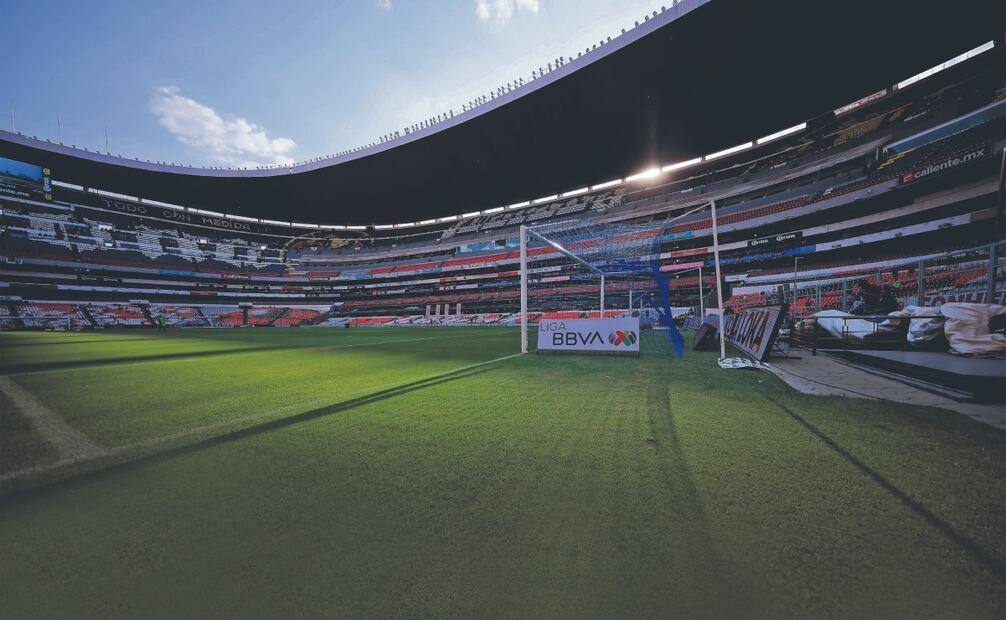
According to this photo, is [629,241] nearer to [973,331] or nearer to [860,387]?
[860,387]

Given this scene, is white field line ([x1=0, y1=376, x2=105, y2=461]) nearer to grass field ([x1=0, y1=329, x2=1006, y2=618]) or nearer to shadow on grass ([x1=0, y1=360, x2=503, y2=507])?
grass field ([x1=0, y1=329, x2=1006, y2=618])

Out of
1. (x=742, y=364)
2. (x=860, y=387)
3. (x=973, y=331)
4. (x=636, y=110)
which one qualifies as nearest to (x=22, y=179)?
(x=636, y=110)

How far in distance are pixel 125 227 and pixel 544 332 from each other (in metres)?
61.2

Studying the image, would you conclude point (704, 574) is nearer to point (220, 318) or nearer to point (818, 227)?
point (818, 227)

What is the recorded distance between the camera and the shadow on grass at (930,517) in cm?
127

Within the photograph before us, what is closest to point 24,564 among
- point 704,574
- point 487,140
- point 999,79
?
point 704,574

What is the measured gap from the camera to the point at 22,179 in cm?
3234

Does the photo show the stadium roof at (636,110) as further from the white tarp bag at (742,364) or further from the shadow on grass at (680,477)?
the shadow on grass at (680,477)

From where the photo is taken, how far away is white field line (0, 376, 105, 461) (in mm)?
2373

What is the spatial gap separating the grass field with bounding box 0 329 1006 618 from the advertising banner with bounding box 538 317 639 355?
4.06 meters

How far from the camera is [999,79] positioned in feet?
64.8

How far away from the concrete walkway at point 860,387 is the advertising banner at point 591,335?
257 cm

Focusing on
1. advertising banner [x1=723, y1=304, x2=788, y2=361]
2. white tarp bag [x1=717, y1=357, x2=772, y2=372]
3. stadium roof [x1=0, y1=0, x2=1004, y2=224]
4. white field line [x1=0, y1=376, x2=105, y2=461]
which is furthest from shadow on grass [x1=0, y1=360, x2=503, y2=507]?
stadium roof [x1=0, y1=0, x2=1004, y2=224]

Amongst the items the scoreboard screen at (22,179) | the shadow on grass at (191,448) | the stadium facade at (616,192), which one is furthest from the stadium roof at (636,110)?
the shadow on grass at (191,448)
